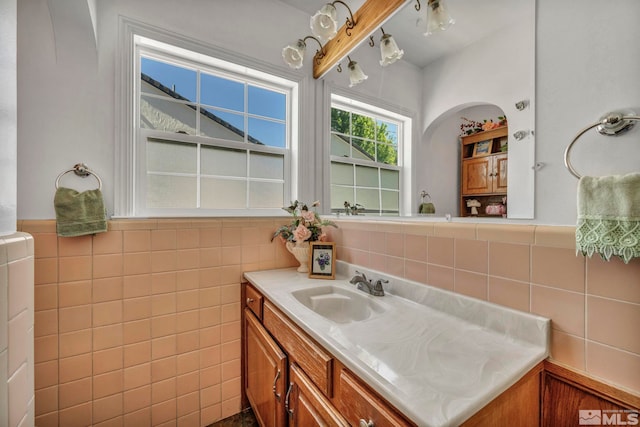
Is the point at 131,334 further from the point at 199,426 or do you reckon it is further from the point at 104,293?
the point at 199,426

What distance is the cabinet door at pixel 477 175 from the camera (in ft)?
2.78

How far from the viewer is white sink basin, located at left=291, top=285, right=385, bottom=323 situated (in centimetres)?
120

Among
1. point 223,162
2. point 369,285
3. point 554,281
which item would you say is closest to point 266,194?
point 223,162

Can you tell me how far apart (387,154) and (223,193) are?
1.06 meters

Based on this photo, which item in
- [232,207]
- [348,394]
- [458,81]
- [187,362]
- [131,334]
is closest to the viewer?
[348,394]

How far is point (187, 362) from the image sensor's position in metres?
1.40

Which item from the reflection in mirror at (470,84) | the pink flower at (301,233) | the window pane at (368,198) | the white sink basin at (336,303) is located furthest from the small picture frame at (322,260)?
the reflection in mirror at (470,84)

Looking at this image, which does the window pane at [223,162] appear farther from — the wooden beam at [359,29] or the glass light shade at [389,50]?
the glass light shade at [389,50]

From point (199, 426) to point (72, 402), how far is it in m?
0.63

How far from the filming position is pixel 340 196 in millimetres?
1710

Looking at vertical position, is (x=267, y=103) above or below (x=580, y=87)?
above

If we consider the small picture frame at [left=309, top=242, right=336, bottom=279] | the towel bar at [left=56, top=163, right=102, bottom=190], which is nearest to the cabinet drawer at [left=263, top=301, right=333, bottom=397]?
the small picture frame at [left=309, top=242, right=336, bottom=279]

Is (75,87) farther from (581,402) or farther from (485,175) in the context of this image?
(581,402)

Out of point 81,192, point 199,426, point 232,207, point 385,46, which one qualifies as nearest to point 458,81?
point 385,46
